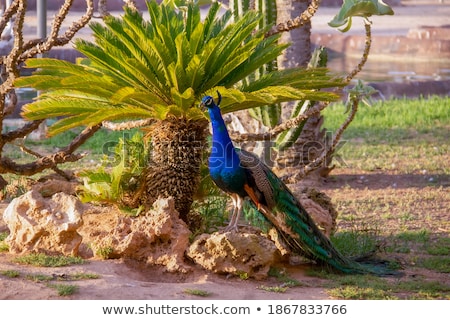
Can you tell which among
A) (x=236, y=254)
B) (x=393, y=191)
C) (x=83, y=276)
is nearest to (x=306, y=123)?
(x=393, y=191)

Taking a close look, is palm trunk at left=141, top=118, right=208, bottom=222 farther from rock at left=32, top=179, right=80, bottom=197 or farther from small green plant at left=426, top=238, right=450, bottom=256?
small green plant at left=426, top=238, right=450, bottom=256

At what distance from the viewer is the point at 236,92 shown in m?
5.79

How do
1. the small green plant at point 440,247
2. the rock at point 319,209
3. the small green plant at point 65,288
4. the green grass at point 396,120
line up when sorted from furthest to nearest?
1. the green grass at point 396,120
2. the small green plant at point 440,247
3. the rock at point 319,209
4. the small green plant at point 65,288

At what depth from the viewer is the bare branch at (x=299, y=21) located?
6.57 meters

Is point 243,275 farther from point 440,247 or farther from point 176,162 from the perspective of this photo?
point 440,247

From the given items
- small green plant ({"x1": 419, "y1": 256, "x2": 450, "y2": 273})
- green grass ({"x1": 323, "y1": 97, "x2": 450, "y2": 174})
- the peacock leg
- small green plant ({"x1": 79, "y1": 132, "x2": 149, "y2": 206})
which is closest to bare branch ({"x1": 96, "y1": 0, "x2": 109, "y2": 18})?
small green plant ({"x1": 79, "y1": 132, "x2": 149, "y2": 206})

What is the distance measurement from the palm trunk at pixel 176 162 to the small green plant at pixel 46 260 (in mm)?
820

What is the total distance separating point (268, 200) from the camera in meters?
→ 6.12

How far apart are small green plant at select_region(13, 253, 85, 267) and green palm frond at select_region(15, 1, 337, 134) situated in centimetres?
87

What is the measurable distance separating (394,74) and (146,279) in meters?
10.4

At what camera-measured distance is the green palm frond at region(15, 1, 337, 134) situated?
603cm

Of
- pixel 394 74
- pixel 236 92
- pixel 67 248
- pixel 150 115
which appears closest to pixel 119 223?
pixel 67 248

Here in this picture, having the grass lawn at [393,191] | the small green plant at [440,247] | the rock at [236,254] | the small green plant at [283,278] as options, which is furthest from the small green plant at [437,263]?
the rock at [236,254]

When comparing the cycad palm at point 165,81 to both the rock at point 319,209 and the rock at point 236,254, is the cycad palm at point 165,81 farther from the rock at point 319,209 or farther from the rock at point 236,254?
the rock at point 319,209
